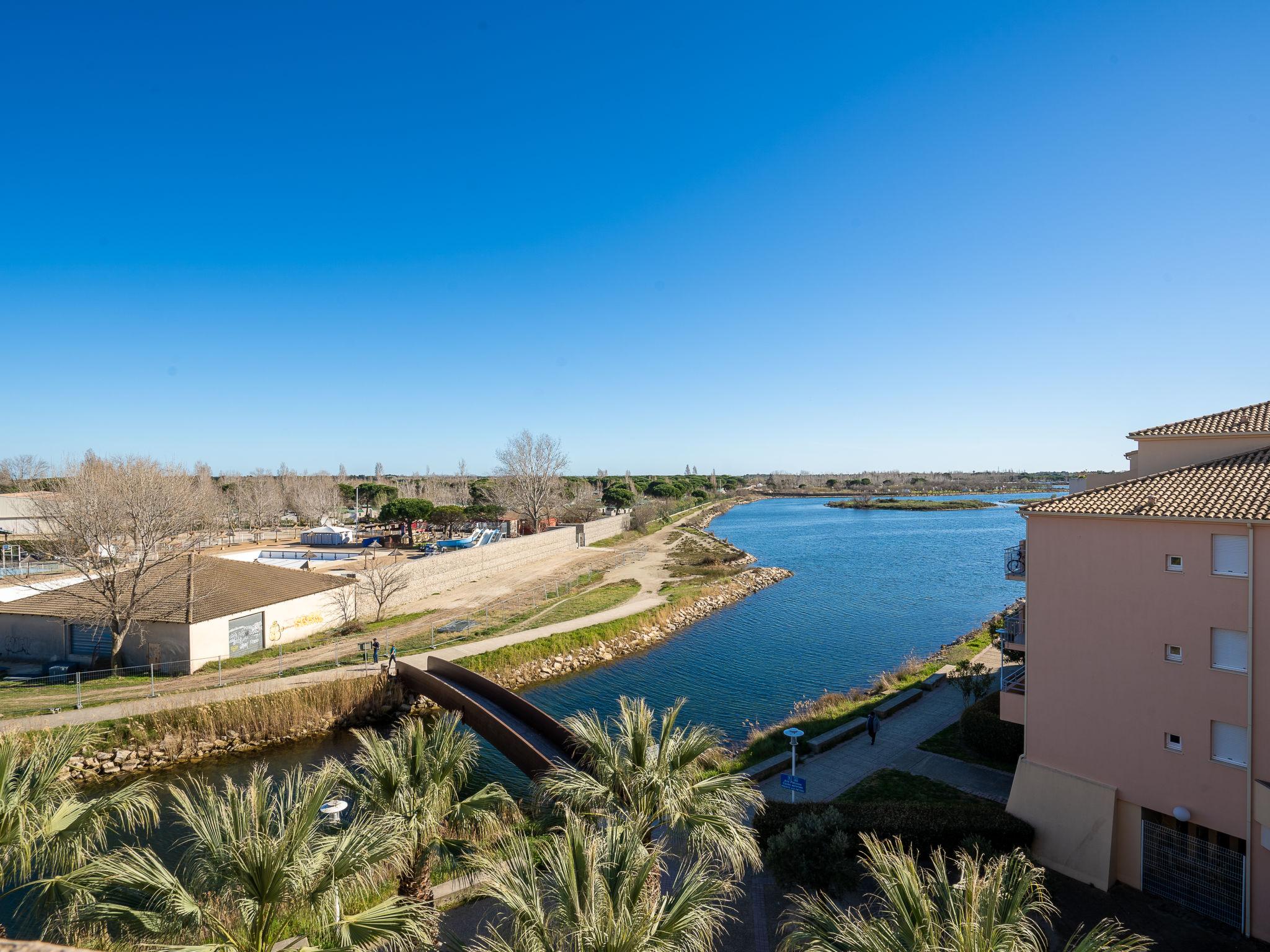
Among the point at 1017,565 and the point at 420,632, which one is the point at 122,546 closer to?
the point at 420,632

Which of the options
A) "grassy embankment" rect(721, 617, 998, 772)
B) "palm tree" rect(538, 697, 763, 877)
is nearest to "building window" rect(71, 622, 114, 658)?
"grassy embankment" rect(721, 617, 998, 772)

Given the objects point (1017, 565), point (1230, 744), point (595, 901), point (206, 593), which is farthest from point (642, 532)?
point (595, 901)

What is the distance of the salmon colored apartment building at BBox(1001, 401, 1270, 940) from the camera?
10258 millimetres

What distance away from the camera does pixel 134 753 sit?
1822 cm

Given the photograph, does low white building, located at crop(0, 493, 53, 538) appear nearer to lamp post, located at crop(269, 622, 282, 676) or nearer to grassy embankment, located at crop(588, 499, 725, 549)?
lamp post, located at crop(269, 622, 282, 676)

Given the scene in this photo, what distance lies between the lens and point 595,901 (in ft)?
19.3

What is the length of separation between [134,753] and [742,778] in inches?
729

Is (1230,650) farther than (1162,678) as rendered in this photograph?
No

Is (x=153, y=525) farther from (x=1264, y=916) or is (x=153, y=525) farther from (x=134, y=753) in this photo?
(x=1264, y=916)

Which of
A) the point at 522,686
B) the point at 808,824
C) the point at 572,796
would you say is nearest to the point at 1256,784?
the point at 808,824

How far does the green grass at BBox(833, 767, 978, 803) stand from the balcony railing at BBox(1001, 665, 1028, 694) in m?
2.62

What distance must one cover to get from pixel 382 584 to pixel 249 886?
26315 millimetres

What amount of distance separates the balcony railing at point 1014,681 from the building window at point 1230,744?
114 inches

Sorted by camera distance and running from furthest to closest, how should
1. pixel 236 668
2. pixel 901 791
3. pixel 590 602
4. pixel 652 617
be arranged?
pixel 590 602
pixel 652 617
pixel 236 668
pixel 901 791
